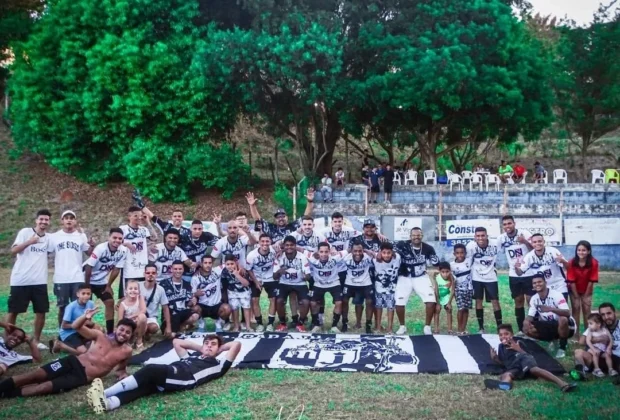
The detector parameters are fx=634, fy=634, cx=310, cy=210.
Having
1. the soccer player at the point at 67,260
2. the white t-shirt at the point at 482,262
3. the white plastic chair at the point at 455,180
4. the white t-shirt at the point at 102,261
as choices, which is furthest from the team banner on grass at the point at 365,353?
the white plastic chair at the point at 455,180

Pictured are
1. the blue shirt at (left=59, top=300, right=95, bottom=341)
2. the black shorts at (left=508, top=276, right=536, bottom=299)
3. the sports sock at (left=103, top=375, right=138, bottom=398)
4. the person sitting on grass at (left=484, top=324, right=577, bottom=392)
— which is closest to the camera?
the sports sock at (left=103, top=375, right=138, bottom=398)

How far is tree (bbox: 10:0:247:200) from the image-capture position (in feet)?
80.3

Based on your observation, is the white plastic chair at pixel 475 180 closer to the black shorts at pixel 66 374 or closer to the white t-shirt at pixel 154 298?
the white t-shirt at pixel 154 298

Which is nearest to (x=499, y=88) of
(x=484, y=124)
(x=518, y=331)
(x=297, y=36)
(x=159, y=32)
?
(x=484, y=124)

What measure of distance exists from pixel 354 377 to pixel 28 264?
5.25 metres

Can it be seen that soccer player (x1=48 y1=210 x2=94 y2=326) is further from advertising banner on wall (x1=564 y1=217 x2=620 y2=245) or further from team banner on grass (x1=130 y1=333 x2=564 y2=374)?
advertising banner on wall (x1=564 y1=217 x2=620 y2=245)

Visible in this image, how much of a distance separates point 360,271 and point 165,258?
3.39 meters

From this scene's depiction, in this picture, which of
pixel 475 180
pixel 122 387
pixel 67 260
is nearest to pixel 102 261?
pixel 67 260

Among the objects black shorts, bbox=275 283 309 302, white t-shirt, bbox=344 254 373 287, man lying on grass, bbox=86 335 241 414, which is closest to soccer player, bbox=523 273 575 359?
white t-shirt, bbox=344 254 373 287

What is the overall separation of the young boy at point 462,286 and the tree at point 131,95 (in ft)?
52.6

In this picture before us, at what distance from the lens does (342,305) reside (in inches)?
436

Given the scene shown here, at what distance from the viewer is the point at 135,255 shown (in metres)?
10.9

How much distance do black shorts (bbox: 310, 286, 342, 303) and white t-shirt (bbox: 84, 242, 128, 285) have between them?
3366mm

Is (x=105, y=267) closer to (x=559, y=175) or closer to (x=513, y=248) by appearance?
(x=513, y=248)
